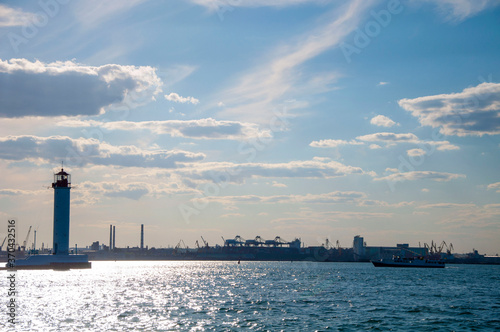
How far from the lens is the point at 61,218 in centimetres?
15150

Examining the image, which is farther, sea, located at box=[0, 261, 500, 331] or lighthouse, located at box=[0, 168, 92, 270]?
lighthouse, located at box=[0, 168, 92, 270]

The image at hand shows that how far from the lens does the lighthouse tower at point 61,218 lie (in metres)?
151

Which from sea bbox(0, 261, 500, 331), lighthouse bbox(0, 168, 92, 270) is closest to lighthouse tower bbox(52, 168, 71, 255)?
lighthouse bbox(0, 168, 92, 270)

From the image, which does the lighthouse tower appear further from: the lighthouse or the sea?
the sea

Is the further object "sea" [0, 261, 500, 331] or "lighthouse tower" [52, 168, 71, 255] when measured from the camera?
"lighthouse tower" [52, 168, 71, 255]

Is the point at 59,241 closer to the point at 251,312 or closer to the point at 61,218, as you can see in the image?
the point at 61,218

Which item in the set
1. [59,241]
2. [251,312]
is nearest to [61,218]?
[59,241]

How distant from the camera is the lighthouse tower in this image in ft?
496

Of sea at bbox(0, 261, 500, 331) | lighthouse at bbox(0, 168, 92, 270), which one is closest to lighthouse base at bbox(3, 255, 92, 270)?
lighthouse at bbox(0, 168, 92, 270)

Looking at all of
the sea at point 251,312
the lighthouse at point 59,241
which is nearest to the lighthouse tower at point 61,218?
the lighthouse at point 59,241

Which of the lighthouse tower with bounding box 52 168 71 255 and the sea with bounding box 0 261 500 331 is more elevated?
the lighthouse tower with bounding box 52 168 71 255

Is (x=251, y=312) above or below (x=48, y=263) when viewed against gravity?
below

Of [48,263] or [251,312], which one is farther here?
[48,263]

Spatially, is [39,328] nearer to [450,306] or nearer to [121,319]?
[121,319]
